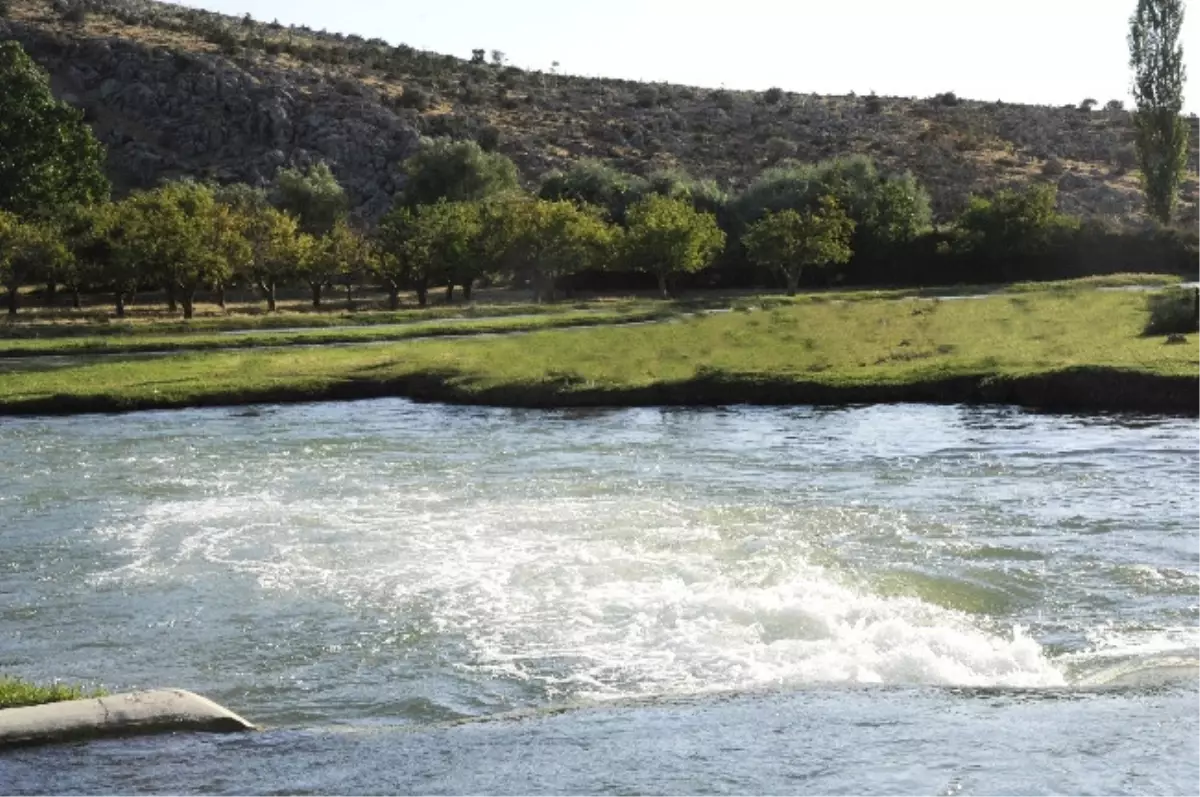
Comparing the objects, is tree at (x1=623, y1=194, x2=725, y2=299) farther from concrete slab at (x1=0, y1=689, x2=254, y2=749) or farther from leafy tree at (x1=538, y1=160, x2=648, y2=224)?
concrete slab at (x1=0, y1=689, x2=254, y2=749)

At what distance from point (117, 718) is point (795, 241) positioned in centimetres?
7515

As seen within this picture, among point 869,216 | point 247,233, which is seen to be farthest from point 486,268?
point 869,216

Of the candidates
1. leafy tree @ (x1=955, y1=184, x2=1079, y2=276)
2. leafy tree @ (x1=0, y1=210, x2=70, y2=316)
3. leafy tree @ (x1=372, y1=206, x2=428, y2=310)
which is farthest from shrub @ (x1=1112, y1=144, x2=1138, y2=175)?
leafy tree @ (x1=0, y1=210, x2=70, y2=316)

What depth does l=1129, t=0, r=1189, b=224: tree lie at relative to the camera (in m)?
96.4

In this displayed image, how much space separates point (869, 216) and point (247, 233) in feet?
135

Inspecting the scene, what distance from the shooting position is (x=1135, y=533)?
934 inches

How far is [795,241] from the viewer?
86250 millimetres

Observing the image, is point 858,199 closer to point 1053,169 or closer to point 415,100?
point 1053,169

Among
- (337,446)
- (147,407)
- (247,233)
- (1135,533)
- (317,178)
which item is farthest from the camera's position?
(317,178)

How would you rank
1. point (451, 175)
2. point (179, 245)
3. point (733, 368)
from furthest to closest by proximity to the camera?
point (451, 175) → point (179, 245) → point (733, 368)

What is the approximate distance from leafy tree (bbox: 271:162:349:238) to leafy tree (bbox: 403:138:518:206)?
6687 millimetres

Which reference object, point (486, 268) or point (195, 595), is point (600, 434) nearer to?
point (195, 595)

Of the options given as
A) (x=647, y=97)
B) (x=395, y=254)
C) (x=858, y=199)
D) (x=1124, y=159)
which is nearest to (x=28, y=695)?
(x=395, y=254)

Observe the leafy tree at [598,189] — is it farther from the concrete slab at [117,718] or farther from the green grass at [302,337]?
the concrete slab at [117,718]
